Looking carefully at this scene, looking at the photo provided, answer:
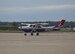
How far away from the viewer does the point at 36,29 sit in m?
55.9

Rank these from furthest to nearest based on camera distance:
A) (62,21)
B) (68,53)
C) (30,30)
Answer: (62,21)
(30,30)
(68,53)

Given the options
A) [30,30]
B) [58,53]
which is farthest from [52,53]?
[30,30]

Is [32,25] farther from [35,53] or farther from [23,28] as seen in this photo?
[35,53]

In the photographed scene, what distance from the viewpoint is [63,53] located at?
17641 millimetres

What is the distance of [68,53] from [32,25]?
38765mm

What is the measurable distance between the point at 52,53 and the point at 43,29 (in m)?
39.1

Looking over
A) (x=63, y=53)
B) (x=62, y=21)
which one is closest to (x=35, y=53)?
(x=63, y=53)

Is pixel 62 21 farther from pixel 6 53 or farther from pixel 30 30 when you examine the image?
pixel 6 53

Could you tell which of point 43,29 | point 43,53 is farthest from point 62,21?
point 43,53

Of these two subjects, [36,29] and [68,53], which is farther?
[36,29]

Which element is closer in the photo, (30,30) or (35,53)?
(35,53)

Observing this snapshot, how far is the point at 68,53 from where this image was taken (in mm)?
17562

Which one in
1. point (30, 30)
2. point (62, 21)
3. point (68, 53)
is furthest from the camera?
point (62, 21)

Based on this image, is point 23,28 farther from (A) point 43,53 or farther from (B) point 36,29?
(A) point 43,53
